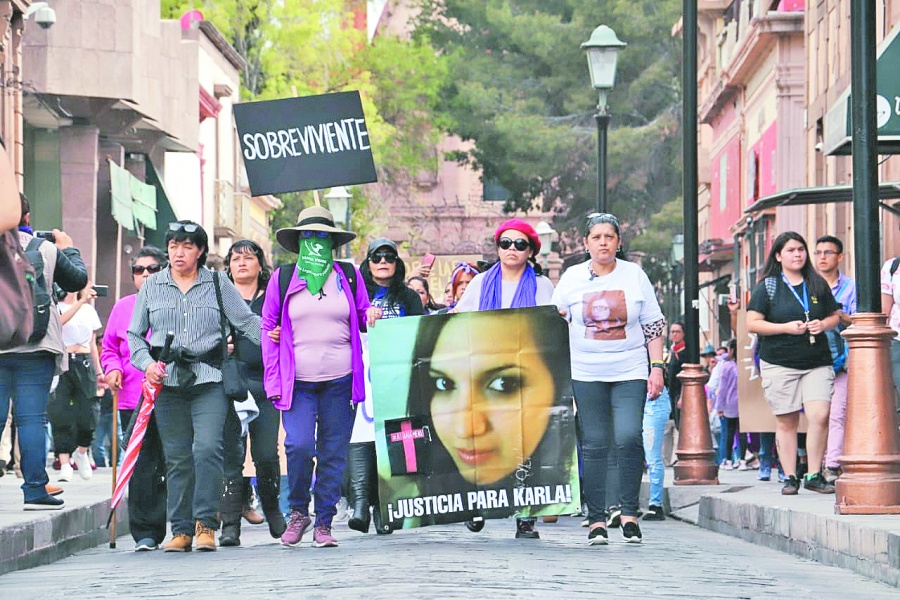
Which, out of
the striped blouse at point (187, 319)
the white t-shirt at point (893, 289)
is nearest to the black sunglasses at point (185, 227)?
the striped blouse at point (187, 319)

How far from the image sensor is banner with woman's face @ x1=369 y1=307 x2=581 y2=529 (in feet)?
36.7

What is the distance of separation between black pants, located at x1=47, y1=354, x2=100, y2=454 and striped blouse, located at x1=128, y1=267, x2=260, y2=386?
6.15 m

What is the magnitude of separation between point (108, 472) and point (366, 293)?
27.0ft

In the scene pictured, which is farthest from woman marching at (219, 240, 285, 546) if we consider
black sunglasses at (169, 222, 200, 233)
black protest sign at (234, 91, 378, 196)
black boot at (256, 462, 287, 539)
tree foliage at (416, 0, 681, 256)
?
tree foliage at (416, 0, 681, 256)

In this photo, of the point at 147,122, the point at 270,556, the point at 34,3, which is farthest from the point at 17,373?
the point at 147,122

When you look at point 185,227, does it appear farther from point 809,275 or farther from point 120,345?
point 809,275

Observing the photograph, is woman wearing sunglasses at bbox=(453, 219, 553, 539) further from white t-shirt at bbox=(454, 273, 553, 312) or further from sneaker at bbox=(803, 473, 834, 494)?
sneaker at bbox=(803, 473, 834, 494)

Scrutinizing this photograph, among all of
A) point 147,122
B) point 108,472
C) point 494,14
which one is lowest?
point 108,472

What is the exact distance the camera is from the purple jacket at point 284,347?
10.8 metres

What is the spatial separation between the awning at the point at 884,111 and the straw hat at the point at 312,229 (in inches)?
159

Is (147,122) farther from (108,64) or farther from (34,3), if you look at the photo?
(34,3)

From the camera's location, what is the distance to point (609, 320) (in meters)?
11.0

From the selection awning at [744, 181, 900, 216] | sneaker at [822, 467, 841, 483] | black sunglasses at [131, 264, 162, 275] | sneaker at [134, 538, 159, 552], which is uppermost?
awning at [744, 181, 900, 216]

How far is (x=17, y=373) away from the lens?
39.0ft
